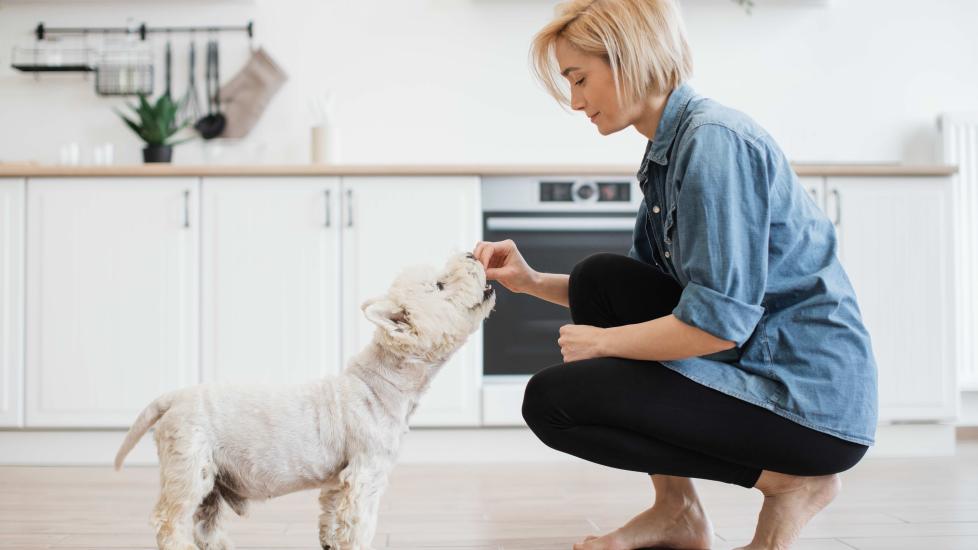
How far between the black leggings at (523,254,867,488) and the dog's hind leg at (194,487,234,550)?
598mm

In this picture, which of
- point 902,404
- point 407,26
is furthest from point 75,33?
point 902,404

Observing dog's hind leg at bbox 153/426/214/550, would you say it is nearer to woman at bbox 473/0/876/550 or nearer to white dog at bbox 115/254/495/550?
white dog at bbox 115/254/495/550

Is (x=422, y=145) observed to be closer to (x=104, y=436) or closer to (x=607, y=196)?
(x=607, y=196)

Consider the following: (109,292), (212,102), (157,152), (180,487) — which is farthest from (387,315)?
(212,102)

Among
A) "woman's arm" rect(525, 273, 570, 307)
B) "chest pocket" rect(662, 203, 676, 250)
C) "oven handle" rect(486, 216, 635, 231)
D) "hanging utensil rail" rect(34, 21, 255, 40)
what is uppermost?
"hanging utensil rail" rect(34, 21, 255, 40)

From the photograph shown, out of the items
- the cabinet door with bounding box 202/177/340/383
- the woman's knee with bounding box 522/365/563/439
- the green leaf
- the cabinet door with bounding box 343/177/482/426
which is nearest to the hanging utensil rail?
the green leaf

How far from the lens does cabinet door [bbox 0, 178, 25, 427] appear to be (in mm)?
2734

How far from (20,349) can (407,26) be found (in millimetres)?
1936

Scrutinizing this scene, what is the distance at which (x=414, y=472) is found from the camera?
260 centimetres

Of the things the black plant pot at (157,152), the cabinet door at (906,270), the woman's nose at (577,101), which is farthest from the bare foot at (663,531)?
the black plant pot at (157,152)

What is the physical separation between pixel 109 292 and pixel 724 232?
7.51ft

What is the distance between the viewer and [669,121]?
4.46ft

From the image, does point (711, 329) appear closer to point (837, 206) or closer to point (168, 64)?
point (837, 206)

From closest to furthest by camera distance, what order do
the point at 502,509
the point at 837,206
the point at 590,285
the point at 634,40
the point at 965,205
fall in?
the point at 634,40
the point at 590,285
the point at 502,509
the point at 837,206
the point at 965,205
